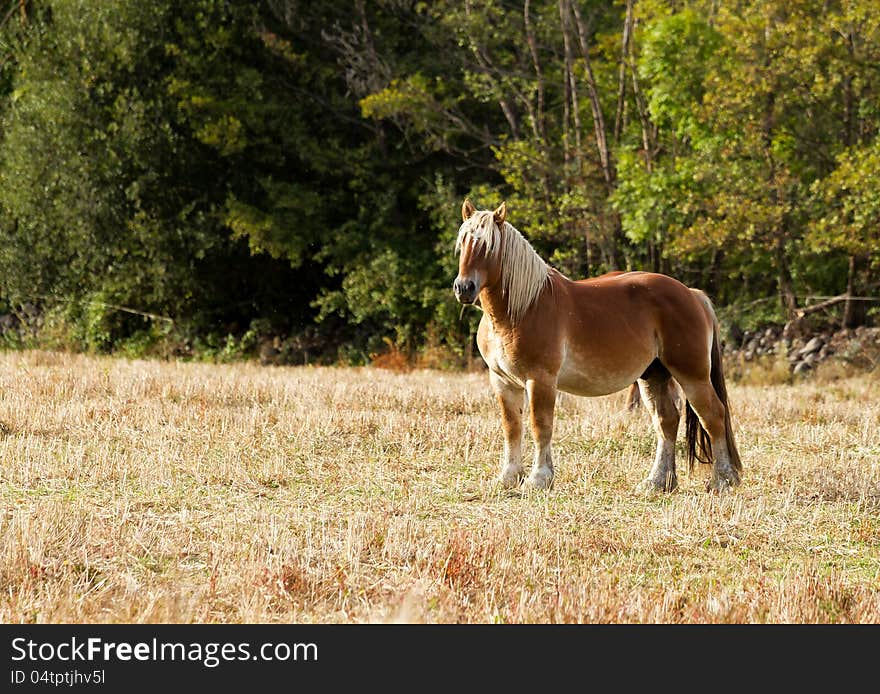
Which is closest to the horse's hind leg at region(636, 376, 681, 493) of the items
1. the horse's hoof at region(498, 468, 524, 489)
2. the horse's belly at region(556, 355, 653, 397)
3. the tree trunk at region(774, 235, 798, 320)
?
the horse's belly at region(556, 355, 653, 397)

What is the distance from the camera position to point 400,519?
21.0 ft

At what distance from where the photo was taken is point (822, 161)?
61.7 ft

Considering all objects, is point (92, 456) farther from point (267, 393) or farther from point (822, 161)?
point (822, 161)

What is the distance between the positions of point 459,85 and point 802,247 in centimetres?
836

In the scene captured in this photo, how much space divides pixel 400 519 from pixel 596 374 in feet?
6.83

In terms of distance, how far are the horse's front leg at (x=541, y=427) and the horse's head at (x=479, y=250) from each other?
872 millimetres

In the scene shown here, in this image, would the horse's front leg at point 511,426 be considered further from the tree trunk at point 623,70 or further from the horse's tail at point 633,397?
the tree trunk at point 623,70

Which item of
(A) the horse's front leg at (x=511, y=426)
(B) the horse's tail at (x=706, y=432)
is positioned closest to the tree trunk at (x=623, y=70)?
(B) the horse's tail at (x=706, y=432)

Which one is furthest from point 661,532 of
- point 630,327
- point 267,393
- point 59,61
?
point 59,61

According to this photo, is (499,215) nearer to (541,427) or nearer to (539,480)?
(541,427)

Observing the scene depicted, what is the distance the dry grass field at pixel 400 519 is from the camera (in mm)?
4777

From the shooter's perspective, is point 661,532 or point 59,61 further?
point 59,61

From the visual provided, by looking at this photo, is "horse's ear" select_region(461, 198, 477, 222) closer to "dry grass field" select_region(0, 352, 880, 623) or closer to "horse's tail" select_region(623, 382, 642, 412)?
"dry grass field" select_region(0, 352, 880, 623)

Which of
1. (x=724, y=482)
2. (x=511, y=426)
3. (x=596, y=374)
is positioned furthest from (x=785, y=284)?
(x=511, y=426)
